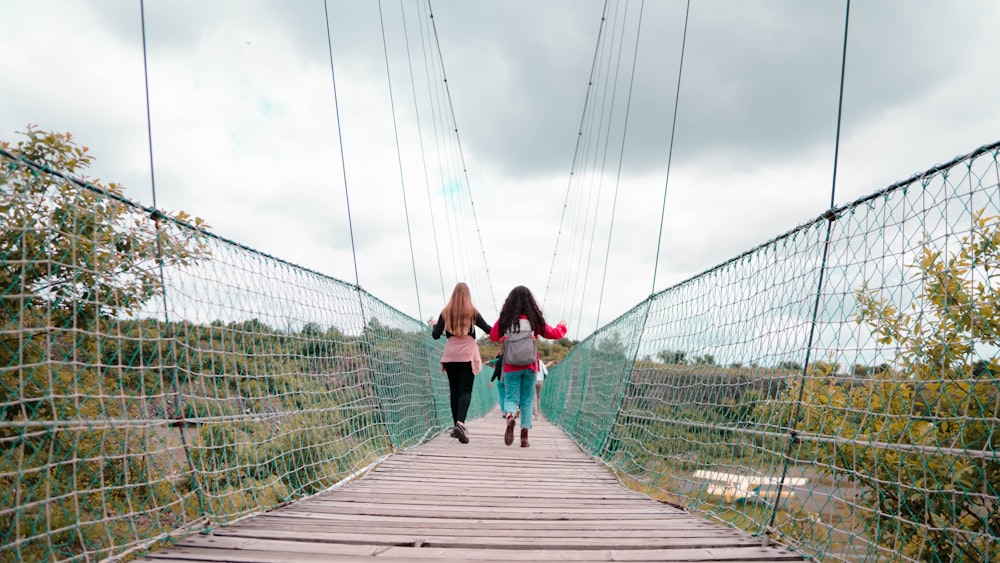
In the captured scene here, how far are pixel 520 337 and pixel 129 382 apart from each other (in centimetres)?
Result: 267

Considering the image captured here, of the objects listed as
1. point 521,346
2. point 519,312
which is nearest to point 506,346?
point 521,346

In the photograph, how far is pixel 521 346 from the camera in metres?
4.12

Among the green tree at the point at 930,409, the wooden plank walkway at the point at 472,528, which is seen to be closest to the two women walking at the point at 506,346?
the wooden plank walkway at the point at 472,528

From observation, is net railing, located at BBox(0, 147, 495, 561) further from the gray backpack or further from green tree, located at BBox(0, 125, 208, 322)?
the gray backpack

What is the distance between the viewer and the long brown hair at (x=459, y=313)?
168 inches

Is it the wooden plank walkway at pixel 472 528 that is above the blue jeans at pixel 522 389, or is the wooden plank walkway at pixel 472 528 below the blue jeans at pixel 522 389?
below

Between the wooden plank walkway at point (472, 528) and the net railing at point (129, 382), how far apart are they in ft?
0.51

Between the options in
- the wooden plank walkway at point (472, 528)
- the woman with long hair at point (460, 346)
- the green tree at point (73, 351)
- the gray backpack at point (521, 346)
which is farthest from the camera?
the woman with long hair at point (460, 346)

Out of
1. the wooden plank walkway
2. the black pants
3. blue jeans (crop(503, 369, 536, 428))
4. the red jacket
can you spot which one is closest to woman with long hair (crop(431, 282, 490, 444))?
the black pants

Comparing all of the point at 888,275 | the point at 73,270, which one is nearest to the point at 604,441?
the point at 888,275

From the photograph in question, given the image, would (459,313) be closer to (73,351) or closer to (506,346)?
(506,346)

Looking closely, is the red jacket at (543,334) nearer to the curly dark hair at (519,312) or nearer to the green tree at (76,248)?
the curly dark hair at (519,312)

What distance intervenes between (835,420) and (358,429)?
7.03 feet

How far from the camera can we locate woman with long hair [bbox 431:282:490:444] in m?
4.23
